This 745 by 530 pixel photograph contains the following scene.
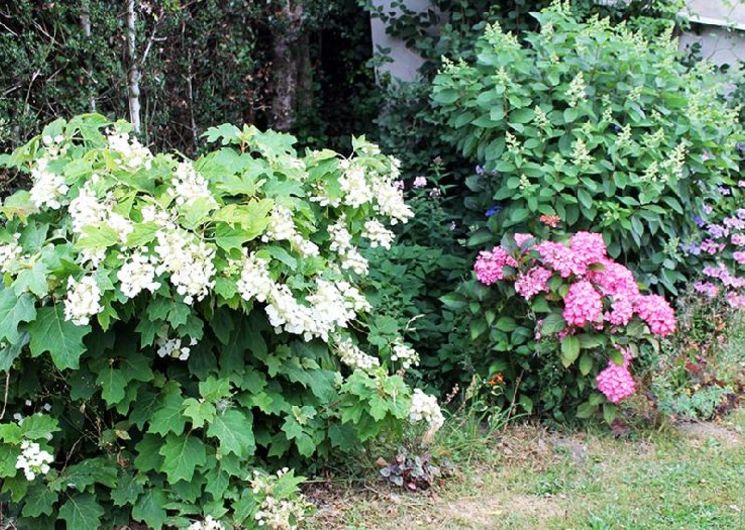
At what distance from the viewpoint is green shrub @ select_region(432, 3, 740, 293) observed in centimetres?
412

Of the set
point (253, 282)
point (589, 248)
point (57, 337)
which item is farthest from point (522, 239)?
point (57, 337)

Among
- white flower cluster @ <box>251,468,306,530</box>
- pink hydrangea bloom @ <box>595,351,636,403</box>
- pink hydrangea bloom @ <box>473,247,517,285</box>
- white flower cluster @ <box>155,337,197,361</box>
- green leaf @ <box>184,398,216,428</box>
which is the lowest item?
white flower cluster @ <box>251,468,306,530</box>

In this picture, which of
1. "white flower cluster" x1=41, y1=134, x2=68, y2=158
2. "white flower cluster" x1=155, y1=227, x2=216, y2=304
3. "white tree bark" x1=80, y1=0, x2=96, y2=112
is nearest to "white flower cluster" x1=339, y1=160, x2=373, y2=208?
"white flower cluster" x1=155, y1=227, x2=216, y2=304

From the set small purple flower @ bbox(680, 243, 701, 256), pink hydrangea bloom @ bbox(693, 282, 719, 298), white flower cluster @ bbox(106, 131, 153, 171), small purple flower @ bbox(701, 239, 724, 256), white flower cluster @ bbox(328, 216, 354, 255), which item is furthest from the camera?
small purple flower @ bbox(701, 239, 724, 256)

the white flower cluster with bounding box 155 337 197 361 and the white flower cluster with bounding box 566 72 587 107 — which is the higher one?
the white flower cluster with bounding box 566 72 587 107

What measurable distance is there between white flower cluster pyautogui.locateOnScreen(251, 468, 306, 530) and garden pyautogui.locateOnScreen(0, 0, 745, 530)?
15 millimetres

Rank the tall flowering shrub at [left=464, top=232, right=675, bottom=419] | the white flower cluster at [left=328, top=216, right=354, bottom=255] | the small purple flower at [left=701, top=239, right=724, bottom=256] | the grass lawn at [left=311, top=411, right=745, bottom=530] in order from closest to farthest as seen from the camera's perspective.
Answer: the grass lawn at [left=311, top=411, right=745, bottom=530]
the white flower cluster at [left=328, top=216, right=354, bottom=255]
the tall flowering shrub at [left=464, top=232, right=675, bottom=419]
the small purple flower at [left=701, top=239, right=724, bottom=256]

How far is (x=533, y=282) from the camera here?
3918 mm

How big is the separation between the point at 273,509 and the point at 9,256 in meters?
1.26

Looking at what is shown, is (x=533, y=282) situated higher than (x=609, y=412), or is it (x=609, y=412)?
(x=533, y=282)

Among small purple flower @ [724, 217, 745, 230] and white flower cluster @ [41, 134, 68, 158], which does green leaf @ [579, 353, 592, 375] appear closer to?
small purple flower @ [724, 217, 745, 230]

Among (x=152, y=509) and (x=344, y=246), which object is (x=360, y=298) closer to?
(x=344, y=246)

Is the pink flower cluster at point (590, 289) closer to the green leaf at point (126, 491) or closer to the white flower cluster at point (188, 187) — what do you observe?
the white flower cluster at point (188, 187)

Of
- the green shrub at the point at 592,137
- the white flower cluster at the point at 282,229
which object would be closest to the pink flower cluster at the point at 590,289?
the green shrub at the point at 592,137
